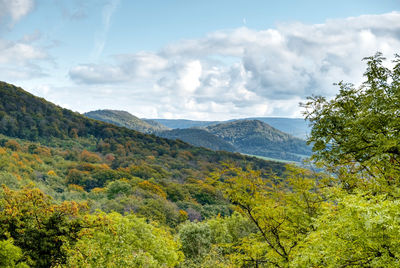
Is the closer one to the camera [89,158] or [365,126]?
[365,126]

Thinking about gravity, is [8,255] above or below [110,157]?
above

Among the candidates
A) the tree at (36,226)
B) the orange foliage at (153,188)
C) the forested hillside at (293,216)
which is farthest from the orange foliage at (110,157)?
the tree at (36,226)

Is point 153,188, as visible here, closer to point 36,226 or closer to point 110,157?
Answer: point 110,157

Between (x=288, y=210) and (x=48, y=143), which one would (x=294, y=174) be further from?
(x=48, y=143)

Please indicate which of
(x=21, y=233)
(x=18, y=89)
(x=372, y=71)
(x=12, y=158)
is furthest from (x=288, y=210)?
(x=18, y=89)

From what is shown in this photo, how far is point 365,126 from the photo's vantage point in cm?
1023

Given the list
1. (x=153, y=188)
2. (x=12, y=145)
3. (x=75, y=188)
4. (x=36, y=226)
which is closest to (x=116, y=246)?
(x=36, y=226)

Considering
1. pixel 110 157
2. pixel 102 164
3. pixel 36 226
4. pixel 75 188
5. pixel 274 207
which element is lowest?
pixel 75 188

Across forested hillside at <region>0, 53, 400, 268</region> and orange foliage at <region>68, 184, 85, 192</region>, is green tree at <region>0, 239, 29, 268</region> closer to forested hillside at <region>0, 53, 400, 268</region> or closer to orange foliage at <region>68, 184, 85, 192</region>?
forested hillside at <region>0, 53, 400, 268</region>

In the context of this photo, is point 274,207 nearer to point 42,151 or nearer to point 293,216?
point 293,216

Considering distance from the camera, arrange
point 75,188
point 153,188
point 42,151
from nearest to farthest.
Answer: point 75,188 < point 153,188 < point 42,151

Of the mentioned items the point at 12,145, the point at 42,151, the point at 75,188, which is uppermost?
the point at 12,145

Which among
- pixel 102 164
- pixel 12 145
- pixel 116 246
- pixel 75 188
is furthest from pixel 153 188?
pixel 116 246

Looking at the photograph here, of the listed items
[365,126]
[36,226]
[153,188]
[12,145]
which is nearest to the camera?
[365,126]
